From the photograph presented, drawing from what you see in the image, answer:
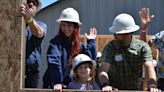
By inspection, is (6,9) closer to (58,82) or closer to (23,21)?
(23,21)

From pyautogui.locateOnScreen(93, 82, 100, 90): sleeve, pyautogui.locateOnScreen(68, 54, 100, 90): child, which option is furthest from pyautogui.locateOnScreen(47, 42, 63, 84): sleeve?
pyautogui.locateOnScreen(93, 82, 100, 90): sleeve

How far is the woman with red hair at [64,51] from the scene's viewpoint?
5.17 m

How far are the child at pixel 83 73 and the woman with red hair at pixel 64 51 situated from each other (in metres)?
0.08

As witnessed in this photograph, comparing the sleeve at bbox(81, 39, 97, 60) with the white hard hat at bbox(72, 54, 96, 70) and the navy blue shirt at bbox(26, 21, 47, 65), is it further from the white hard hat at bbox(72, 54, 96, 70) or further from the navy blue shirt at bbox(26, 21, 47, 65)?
the navy blue shirt at bbox(26, 21, 47, 65)

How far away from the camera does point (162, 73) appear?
5.88m

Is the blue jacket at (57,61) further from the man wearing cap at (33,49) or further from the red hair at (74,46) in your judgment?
the man wearing cap at (33,49)

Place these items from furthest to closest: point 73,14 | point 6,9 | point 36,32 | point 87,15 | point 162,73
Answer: point 87,15
point 162,73
point 73,14
point 36,32
point 6,9

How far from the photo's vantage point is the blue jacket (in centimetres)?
516

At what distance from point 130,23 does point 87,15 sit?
1408 centimetres

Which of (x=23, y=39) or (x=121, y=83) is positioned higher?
(x=23, y=39)

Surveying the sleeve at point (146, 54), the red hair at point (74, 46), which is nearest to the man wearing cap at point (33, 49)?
the red hair at point (74, 46)

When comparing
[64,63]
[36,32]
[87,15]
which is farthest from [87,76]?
[87,15]

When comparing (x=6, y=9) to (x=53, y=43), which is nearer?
(x=6, y=9)

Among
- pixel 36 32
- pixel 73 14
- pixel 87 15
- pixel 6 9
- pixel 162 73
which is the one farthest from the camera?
pixel 87 15
